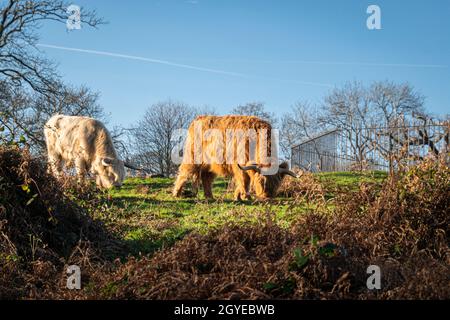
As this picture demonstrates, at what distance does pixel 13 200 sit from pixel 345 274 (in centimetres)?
519

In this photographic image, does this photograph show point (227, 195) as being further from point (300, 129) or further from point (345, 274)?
point (300, 129)

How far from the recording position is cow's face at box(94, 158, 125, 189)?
1759 cm

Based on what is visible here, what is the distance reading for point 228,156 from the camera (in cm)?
1444

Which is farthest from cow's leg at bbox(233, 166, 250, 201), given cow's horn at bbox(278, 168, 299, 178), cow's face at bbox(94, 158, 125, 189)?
cow's face at bbox(94, 158, 125, 189)

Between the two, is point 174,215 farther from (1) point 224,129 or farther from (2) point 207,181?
(1) point 224,129

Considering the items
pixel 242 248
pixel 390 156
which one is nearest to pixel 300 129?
pixel 390 156

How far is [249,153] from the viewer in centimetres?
1409

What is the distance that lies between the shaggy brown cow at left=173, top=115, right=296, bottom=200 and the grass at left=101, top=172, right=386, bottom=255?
0.55 meters

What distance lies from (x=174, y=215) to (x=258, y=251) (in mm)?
5286

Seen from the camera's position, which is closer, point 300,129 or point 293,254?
point 293,254

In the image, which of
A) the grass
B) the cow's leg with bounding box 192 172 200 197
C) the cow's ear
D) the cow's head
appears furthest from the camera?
Answer: the cow's ear

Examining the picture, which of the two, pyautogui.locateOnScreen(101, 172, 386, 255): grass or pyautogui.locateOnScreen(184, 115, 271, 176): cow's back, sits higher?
pyautogui.locateOnScreen(184, 115, 271, 176): cow's back

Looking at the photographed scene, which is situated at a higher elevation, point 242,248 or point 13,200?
point 13,200

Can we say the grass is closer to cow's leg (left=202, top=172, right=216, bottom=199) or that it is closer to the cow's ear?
cow's leg (left=202, top=172, right=216, bottom=199)
